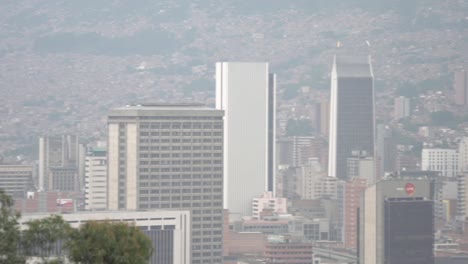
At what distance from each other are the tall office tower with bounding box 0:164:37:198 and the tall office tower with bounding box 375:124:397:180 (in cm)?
1513

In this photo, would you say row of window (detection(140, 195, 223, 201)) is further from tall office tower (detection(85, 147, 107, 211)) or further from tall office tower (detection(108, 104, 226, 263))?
tall office tower (detection(85, 147, 107, 211))

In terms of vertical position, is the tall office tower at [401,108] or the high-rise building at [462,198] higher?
the tall office tower at [401,108]

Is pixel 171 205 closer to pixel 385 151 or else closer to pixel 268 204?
pixel 268 204

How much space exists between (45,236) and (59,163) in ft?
193

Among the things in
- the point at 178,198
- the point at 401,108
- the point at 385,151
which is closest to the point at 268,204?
the point at 385,151

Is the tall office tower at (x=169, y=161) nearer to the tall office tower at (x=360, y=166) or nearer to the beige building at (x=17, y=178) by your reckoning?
the beige building at (x=17, y=178)

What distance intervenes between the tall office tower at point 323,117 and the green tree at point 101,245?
72.9m

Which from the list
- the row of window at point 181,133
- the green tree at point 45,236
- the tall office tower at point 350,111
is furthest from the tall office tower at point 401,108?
the green tree at point 45,236

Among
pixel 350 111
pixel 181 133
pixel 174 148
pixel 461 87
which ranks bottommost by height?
pixel 174 148

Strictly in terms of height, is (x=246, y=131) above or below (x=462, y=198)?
above

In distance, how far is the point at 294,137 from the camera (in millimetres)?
87500

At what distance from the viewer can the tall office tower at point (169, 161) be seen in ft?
149

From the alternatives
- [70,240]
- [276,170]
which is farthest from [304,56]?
[70,240]

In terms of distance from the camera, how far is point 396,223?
4278 cm
